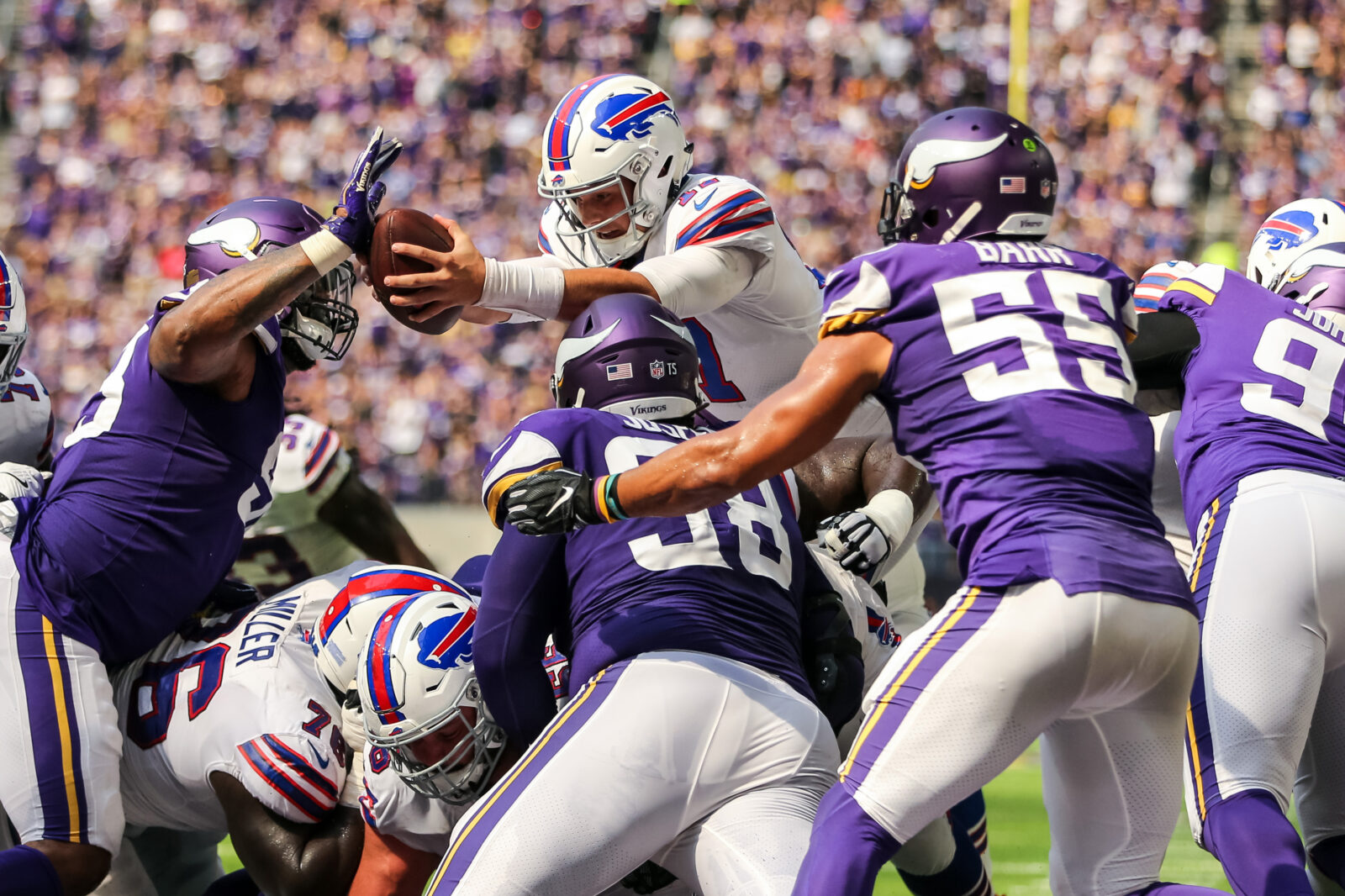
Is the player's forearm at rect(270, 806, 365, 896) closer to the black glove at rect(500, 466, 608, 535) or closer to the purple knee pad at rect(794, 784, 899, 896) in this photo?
the black glove at rect(500, 466, 608, 535)

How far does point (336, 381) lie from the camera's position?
14.5 m

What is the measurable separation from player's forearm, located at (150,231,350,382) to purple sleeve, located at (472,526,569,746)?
832mm

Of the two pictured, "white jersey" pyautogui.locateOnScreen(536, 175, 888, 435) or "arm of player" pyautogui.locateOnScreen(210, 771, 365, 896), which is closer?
"arm of player" pyautogui.locateOnScreen(210, 771, 365, 896)

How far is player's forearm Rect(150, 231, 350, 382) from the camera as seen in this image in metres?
3.52

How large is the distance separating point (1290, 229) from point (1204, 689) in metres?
1.62

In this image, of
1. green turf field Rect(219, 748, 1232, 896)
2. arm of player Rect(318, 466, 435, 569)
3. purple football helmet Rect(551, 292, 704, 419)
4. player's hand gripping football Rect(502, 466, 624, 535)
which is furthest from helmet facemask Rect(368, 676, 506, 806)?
green turf field Rect(219, 748, 1232, 896)

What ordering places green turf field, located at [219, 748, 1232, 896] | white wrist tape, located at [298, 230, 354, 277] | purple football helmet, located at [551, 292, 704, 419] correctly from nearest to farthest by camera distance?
1. purple football helmet, located at [551, 292, 704, 419]
2. white wrist tape, located at [298, 230, 354, 277]
3. green turf field, located at [219, 748, 1232, 896]

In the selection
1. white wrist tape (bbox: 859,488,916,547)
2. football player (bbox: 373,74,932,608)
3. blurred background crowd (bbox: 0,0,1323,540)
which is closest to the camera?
football player (bbox: 373,74,932,608)

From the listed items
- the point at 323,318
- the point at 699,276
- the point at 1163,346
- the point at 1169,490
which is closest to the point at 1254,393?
the point at 1163,346

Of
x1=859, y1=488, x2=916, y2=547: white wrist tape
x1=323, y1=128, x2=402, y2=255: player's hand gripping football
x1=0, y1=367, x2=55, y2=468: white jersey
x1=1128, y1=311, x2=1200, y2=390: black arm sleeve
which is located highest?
x1=323, y1=128, x2=402, y2=255: player's hand gripping football

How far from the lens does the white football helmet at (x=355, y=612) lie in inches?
148

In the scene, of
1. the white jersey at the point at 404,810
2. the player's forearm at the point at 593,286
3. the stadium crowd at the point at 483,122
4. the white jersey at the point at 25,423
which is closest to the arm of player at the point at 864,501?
the player's forearm at the point at 593,286

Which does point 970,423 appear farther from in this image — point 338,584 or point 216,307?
point 338,584

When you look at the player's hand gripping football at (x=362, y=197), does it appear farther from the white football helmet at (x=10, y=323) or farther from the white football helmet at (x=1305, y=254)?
the white football helmet at (x=1305, y=254)
